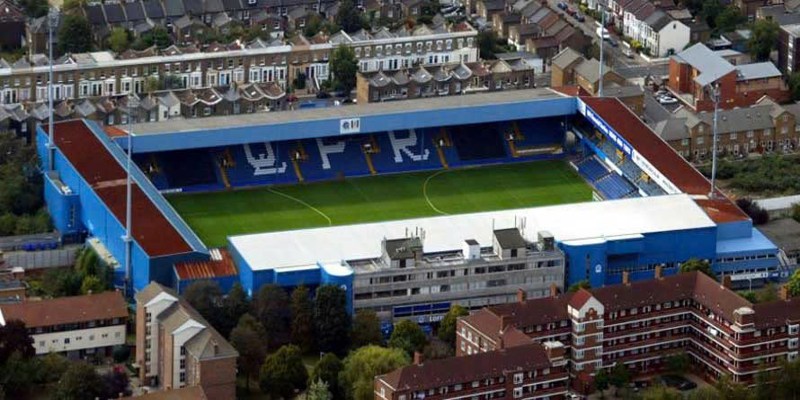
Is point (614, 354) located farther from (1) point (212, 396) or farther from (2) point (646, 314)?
(1) point (212, 396)

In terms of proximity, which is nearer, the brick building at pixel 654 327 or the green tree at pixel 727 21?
the brick building at pixel 654 327

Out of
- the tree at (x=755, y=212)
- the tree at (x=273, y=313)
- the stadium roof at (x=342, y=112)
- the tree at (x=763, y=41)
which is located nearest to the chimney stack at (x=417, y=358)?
the tree at (x=273, y=313)

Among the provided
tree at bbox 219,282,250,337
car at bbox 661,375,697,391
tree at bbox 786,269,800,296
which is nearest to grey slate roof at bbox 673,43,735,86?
tree at bbox 786,269,800,296

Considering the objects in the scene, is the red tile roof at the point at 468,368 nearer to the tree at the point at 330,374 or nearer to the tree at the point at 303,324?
the tree at the point at 330,374

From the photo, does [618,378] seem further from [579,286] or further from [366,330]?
[366,330]

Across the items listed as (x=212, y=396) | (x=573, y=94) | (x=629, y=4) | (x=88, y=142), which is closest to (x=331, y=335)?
(x=212, y=396)

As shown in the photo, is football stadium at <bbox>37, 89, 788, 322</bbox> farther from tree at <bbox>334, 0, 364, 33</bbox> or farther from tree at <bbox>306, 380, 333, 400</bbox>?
tree at <bbox>334, 0, 364, 33</bbox>

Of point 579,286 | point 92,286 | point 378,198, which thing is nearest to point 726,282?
point 579,286
